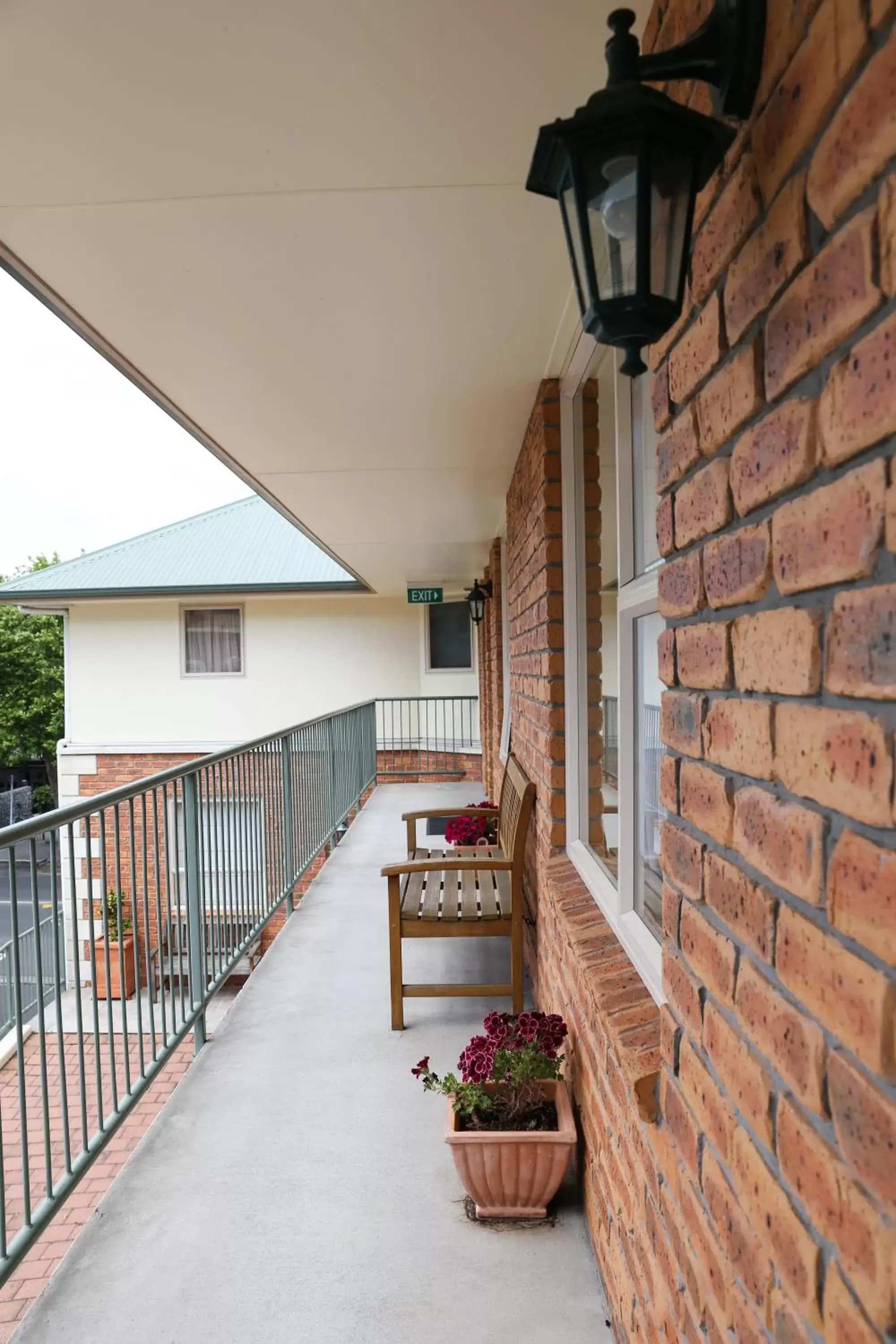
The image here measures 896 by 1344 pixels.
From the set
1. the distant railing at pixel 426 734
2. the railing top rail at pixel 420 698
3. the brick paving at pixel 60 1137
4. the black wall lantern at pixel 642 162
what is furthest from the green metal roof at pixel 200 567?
the black wall lantern at pixel 642 162

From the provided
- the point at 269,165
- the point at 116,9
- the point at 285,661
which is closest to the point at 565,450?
the point at 269,165

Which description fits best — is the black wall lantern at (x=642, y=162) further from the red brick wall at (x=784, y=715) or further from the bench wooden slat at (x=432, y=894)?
the bench wooden slat at (x=432, y=894)

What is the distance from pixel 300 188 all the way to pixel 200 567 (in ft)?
40.2

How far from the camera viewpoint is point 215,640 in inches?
526

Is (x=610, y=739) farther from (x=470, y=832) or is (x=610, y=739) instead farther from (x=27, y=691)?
(x=27, y=691)

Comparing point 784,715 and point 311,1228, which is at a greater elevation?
point 784,715

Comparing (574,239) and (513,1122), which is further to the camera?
(513,1122)

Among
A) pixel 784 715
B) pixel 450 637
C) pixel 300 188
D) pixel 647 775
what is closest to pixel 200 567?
pixel 450 637

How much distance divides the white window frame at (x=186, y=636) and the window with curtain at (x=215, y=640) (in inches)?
0.4

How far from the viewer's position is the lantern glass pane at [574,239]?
0.90 metres

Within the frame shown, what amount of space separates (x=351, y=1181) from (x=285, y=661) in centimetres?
1130

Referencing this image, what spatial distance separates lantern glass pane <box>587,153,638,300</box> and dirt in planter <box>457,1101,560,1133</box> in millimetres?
1981

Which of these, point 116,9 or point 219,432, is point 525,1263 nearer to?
point 116,9

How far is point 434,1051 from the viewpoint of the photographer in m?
2.96
